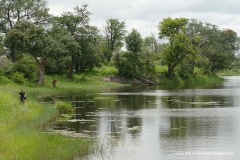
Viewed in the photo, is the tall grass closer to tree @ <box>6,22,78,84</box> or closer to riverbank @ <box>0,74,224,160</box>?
riverbank @ <box>0,74,224,160</box>

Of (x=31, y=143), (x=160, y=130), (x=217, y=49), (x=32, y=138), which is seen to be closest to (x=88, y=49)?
(x=217, y=49)

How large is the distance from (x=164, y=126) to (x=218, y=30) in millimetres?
125407

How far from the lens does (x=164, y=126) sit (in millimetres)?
36750

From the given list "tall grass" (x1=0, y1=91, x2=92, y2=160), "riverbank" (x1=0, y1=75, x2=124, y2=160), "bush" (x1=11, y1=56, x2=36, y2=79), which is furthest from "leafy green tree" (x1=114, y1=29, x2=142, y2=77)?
"tall grass" (x1=0, y1=91, x2=92, y2=160)

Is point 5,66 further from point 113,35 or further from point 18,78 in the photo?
point 113,35

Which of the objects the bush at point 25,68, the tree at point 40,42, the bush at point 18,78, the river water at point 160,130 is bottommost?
the river water at point 160,130

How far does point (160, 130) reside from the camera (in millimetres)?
34562

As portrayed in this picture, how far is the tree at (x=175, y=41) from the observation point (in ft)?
385

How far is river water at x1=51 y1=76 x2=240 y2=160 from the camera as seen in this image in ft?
84.4

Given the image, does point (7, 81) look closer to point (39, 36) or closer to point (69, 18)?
point (39, 36)

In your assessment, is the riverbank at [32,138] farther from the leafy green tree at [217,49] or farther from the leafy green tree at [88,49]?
the leafy green tree at [217,49]

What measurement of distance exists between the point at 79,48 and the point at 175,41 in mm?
36017

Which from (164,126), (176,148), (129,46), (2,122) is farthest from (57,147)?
(129,46)

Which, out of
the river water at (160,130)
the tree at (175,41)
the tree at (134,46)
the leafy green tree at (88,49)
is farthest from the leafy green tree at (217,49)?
the river water at (160,130)
